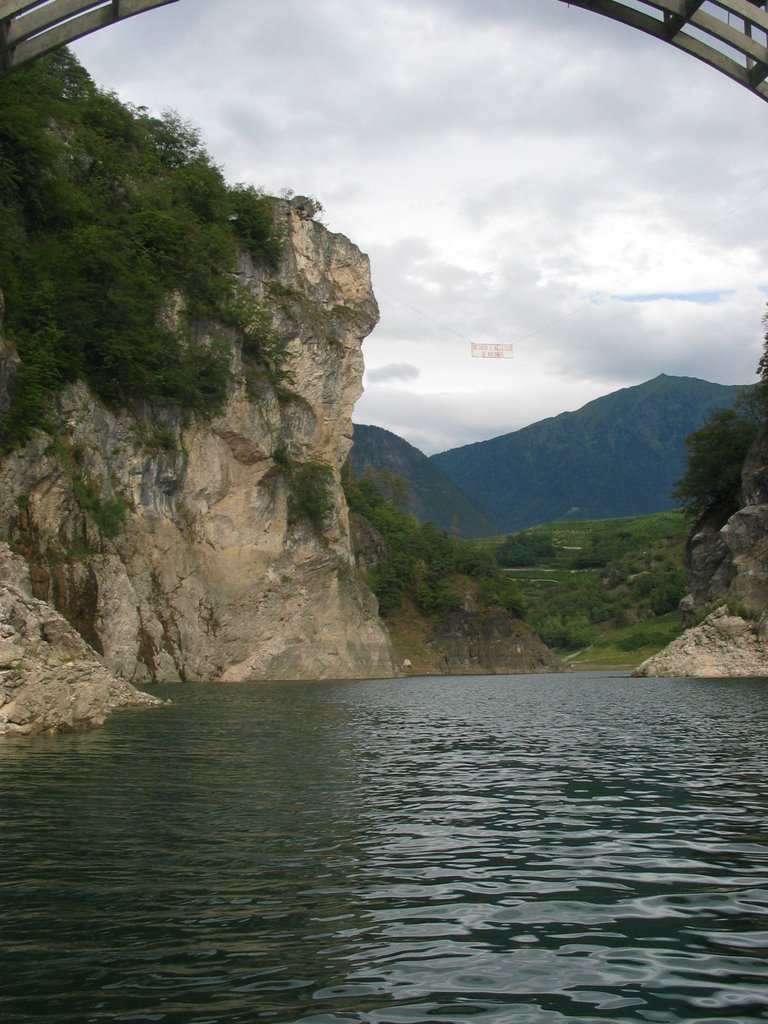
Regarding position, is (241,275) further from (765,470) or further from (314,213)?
(765,470)

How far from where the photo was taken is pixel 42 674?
78.4 ft

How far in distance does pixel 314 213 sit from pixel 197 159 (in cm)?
1582

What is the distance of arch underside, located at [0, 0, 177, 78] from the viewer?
46.3 feet

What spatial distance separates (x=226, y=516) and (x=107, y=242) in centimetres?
2240

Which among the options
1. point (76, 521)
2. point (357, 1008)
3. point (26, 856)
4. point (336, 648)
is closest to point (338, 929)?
point (357, 1008)

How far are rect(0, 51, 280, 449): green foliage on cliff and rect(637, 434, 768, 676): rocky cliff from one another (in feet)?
133

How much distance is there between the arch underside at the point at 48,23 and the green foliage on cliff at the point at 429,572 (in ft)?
369

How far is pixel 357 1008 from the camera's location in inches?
252

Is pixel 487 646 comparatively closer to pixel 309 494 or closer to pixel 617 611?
pixel 309 494

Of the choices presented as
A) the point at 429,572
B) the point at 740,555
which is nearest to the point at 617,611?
the point at 429,572

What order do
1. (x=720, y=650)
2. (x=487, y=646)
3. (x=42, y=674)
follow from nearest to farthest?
(x=42, y=674) < (x=720, y=650) < (x=487, y=646)

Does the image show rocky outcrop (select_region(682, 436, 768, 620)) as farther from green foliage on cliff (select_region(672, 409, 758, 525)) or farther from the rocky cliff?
green foliage on cliff (select_region(672, 409, 758, 525))

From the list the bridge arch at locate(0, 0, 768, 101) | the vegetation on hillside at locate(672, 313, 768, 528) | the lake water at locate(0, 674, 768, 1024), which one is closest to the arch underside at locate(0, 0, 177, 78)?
the bridge arch at locate(0, 0, 768, 101)

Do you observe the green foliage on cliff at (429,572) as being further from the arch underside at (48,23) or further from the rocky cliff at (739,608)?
the arch underside at (48,23)
